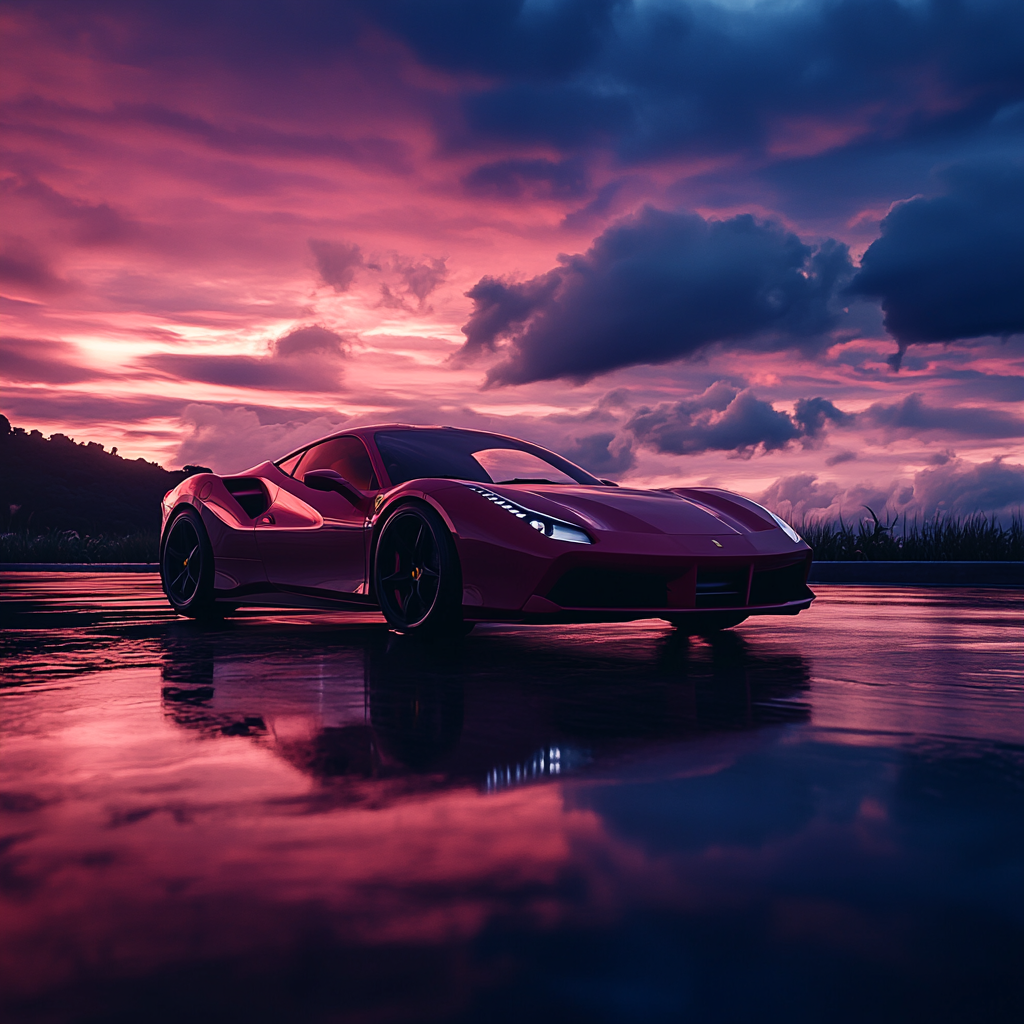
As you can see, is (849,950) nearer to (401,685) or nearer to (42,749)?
(42,749)

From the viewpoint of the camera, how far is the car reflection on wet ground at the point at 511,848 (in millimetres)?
1615

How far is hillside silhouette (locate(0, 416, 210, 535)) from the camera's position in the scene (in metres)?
52.2

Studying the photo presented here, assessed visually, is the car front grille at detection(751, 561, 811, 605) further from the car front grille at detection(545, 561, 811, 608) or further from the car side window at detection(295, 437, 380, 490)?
the car side window at detection(295, 437, 380, 490)

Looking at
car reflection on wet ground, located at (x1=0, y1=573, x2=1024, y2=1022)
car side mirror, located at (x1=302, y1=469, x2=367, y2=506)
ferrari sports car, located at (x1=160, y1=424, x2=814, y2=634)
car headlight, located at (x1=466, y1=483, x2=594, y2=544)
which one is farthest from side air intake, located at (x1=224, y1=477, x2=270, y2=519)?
car reflection on wet ground, located at (x1=0, y1=573, x2=1024, y2=1022)

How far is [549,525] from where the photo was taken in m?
5.38

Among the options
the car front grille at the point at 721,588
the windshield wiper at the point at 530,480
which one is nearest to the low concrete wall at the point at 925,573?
the windshield wiper at the point at 530,480

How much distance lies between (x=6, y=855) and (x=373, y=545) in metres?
4.03

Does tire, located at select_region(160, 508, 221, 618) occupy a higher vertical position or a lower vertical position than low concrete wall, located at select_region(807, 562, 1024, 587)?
higher

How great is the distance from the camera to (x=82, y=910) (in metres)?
1.91

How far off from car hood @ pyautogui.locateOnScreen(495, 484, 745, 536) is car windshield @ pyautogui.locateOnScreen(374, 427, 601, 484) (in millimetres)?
574

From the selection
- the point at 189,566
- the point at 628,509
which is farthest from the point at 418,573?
the point at 189,566

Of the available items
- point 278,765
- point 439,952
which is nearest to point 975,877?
point 439,952

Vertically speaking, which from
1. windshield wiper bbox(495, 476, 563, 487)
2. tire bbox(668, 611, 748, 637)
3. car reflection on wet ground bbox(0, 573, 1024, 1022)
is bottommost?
car reflection on wet ground bbox(0, 573, 1024, 1022)

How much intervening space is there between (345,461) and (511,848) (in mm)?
4961
